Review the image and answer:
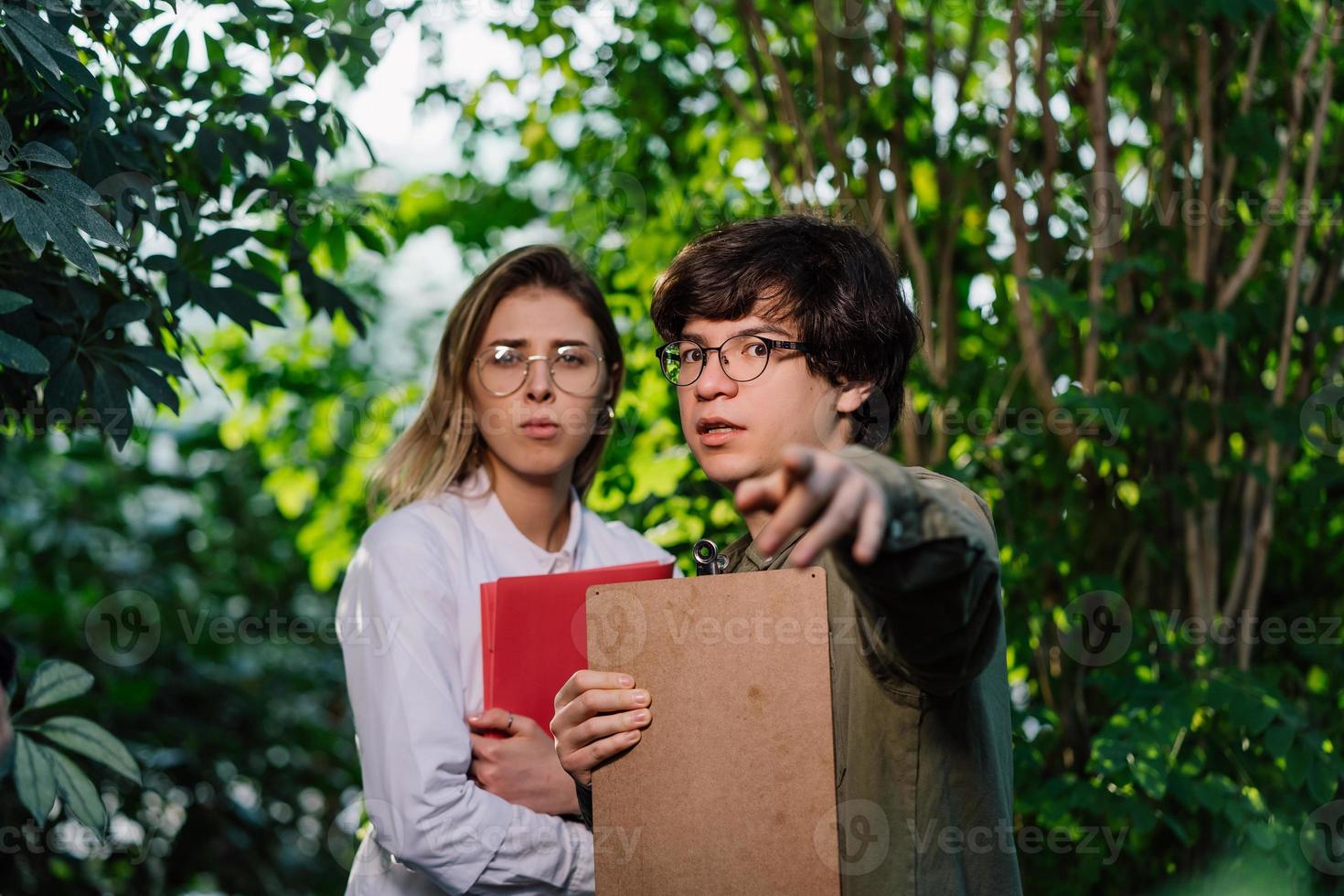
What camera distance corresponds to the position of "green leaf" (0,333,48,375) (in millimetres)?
1537

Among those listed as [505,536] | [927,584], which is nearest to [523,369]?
[505,536]

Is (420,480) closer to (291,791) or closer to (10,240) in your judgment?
(10,240)

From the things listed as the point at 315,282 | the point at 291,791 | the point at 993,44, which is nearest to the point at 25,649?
the point at 291,791

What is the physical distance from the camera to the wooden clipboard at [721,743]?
121 centimetres

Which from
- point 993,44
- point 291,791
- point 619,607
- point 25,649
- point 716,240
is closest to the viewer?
point 619,607

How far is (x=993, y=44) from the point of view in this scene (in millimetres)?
3832

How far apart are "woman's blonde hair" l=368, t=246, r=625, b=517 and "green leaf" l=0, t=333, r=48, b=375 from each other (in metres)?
0.78

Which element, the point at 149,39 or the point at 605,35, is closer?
the point at 149,39

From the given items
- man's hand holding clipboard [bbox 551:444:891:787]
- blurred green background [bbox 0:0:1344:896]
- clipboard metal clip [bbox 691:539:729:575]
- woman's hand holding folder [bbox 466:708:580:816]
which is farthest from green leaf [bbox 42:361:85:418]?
man's hand holding clipboard [bbox 551:444:891:787]

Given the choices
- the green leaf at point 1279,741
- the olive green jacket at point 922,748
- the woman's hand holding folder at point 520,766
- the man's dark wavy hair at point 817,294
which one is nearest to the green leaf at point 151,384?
the woman's hand holding folder at point 520,766

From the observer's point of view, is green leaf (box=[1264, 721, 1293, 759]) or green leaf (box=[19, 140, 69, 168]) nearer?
green leaf (box=[19, 140, 69, 168])

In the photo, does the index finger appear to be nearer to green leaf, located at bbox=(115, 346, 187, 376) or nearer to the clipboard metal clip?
the clipboard metal clip

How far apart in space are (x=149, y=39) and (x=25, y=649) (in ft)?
13.7

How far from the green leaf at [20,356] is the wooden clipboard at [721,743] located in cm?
85
